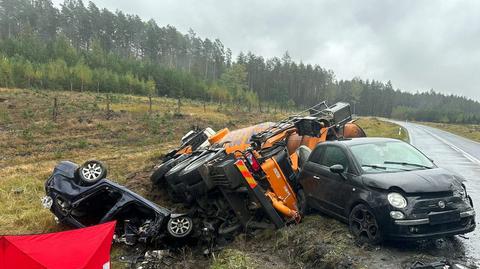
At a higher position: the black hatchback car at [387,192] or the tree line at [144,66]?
the tree line at [144,66]

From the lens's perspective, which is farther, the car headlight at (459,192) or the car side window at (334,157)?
the car side window at (334,157)

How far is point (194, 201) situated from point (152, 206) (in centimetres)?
144

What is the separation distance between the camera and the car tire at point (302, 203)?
8.57 metres

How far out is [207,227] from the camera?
837 cm

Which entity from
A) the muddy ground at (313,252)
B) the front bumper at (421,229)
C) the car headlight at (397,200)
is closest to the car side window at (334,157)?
the muddy ground at (313,252)

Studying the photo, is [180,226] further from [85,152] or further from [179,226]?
[85,152]

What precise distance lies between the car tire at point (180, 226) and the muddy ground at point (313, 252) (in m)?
0.33

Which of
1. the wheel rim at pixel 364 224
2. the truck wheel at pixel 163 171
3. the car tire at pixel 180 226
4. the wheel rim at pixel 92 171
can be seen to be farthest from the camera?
the truck wheel at pixel 163 171

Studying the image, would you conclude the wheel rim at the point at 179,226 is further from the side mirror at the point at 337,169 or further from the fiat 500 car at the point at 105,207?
the side mirror at the point at 337,169

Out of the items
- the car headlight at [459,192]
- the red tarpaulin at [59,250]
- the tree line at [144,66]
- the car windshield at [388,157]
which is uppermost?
the tree line at [144,66]

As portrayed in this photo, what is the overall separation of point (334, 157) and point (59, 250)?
4797 millimetres

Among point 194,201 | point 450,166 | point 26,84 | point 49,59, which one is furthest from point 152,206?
point 49,59

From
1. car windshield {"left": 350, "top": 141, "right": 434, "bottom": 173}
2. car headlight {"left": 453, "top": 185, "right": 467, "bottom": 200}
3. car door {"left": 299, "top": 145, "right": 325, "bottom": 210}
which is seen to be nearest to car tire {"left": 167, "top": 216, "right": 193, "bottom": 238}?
car door {"left": 299, "top": 145, "right": 325, "bottom": 210}

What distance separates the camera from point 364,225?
6.64 m
